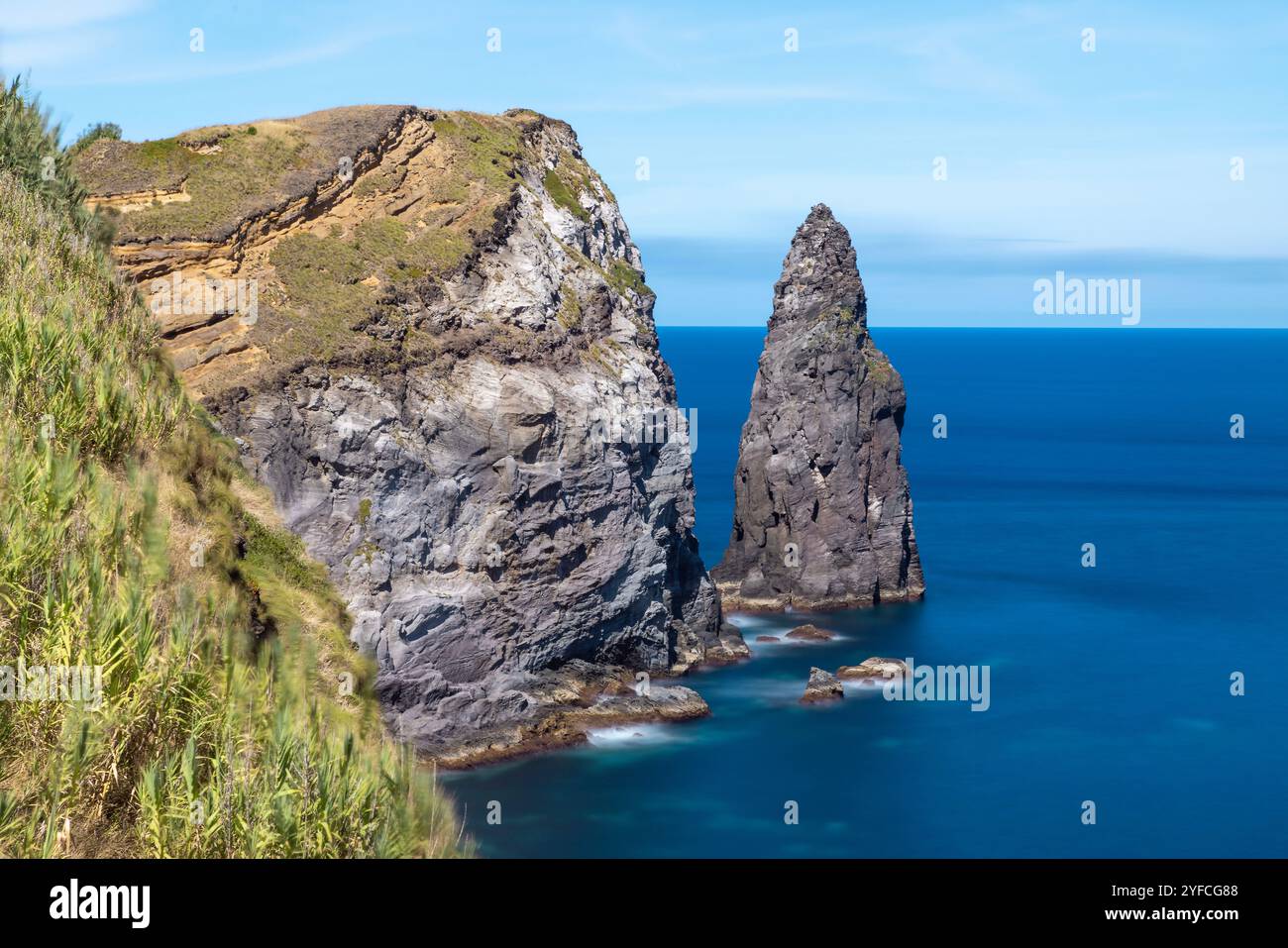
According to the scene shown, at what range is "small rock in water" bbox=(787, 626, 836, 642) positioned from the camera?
107438 mm

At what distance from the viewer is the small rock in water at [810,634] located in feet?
352

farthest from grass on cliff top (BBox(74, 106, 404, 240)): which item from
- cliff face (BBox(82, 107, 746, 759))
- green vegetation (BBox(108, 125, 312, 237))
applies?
cliff face (BBox(82, 107, 746, 759))

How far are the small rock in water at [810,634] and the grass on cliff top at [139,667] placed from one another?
9142 centimetres

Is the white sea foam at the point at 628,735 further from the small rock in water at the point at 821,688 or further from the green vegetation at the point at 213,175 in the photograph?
the green vegetation at the point at 213,175

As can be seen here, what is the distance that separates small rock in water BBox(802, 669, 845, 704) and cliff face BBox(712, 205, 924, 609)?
26471 mm

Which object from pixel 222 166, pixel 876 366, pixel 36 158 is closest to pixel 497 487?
pixel 222 166

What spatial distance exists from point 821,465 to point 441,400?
55.4 m

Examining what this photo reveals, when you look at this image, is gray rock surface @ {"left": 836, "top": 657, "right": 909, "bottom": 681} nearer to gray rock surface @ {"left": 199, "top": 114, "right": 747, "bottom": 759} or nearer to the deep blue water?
the deep blue water

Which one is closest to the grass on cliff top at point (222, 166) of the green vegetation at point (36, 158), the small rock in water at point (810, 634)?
the green vegetation at point (36, 158)

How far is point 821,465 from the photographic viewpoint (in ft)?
407

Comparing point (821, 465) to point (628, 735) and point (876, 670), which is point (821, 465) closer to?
point (876, 670)

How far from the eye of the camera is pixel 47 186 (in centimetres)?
2667

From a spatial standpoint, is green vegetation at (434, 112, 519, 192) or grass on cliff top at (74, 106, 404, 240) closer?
grass on cliff top at (74, 106, 404, 240)
